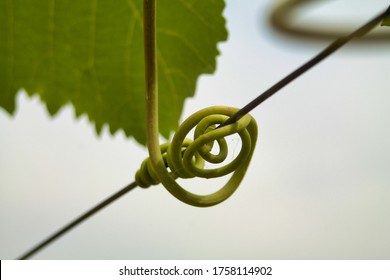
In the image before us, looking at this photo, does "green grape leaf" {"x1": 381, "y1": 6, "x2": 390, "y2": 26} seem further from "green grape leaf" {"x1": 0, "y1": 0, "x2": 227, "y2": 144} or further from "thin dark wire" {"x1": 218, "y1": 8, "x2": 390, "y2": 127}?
"green grape leaf" {"x1": 0, "y1": 0, "x2": 227, "y2": 144}

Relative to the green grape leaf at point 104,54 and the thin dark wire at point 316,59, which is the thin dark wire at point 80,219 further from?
the green grape leaf at point 104,54

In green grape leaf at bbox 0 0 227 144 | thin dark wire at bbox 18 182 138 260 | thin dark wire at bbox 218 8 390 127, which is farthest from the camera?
green grape leaf at bbox 0 0 227 144

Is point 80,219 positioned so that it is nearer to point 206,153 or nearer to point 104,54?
point 206,153

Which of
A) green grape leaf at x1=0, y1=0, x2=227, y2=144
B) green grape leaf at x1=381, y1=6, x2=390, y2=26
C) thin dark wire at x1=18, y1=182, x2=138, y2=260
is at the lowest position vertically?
thin dark wire at x1=18, y1=182, x2=138, y2=260

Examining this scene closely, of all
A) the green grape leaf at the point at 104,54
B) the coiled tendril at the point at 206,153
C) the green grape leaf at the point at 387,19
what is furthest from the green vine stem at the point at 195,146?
the green grape leaf at the point at 104,54

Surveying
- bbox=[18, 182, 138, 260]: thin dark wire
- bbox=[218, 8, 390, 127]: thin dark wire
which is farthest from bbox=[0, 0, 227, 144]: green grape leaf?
bbox=[218, 8, 390, 127]: thin dark wire

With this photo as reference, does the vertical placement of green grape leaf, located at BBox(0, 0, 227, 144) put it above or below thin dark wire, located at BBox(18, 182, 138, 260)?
above

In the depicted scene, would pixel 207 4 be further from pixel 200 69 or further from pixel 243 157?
pixel 243 157

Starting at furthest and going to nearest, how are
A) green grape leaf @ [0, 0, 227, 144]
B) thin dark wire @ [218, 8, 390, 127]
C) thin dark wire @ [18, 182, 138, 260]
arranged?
green grape leaf @ [0, 0, 227, 144]
thin dark wire @ [18, 182, 138, 260]
thin dark wire @ [218, 8, 390, 127]
